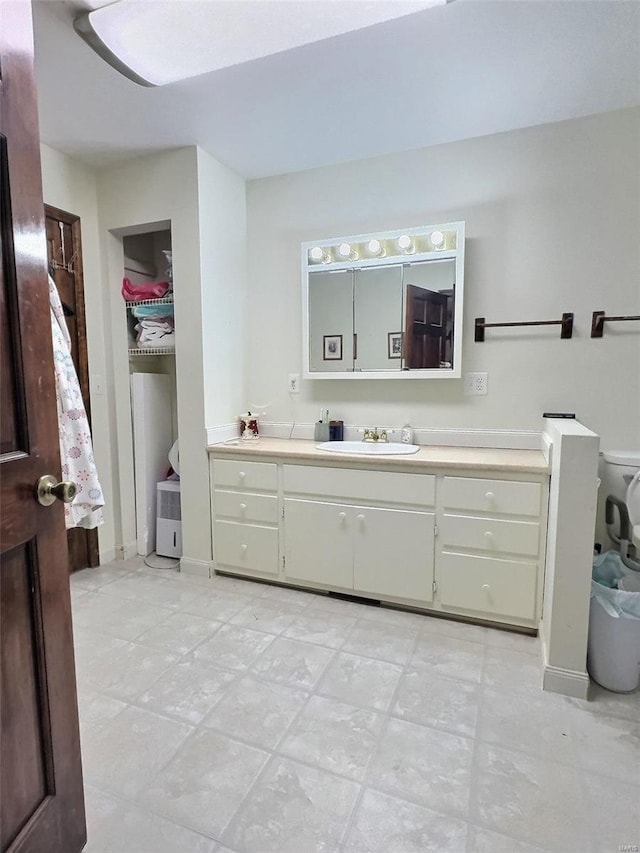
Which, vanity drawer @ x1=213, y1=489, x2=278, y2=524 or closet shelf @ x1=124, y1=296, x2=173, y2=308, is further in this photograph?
closet shelf @ x1=124, y1=296, x2=173, y2=308

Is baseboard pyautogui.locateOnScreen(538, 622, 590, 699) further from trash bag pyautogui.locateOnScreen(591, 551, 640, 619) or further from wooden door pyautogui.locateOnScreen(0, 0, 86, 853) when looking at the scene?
wooden door pyautogui.locateOnScreen(0, 0, 86, 853)

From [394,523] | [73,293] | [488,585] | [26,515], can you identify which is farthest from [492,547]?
[73,293]

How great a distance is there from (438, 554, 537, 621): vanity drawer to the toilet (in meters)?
0.45

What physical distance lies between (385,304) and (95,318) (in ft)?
5.69

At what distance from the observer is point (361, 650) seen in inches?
73.0

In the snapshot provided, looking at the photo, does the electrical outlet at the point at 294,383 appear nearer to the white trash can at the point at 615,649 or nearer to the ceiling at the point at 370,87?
the ceiling at the point at 370,87

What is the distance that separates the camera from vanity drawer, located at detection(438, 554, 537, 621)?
6.30 feet

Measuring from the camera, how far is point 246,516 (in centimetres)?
243

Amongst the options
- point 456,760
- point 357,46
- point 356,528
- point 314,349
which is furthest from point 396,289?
point 456,760

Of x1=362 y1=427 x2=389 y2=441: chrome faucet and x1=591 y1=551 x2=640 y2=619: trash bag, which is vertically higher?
x1=362 y1=427 x2=389 y2=441: chrome faucet

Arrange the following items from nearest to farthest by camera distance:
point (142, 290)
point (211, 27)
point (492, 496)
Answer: point (211, 27) < point (492, 496) < point (142, 290)

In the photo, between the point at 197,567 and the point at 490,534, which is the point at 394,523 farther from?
the point at 197,567

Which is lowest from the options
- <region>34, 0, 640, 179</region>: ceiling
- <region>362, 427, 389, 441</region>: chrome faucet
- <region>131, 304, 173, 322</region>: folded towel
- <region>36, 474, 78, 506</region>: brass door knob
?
<region>362, 427, 389, 441</region>: chrome faucet

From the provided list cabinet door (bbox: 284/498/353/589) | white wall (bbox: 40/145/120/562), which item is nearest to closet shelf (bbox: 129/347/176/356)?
white wall (bbox: 40/145/120/562)
